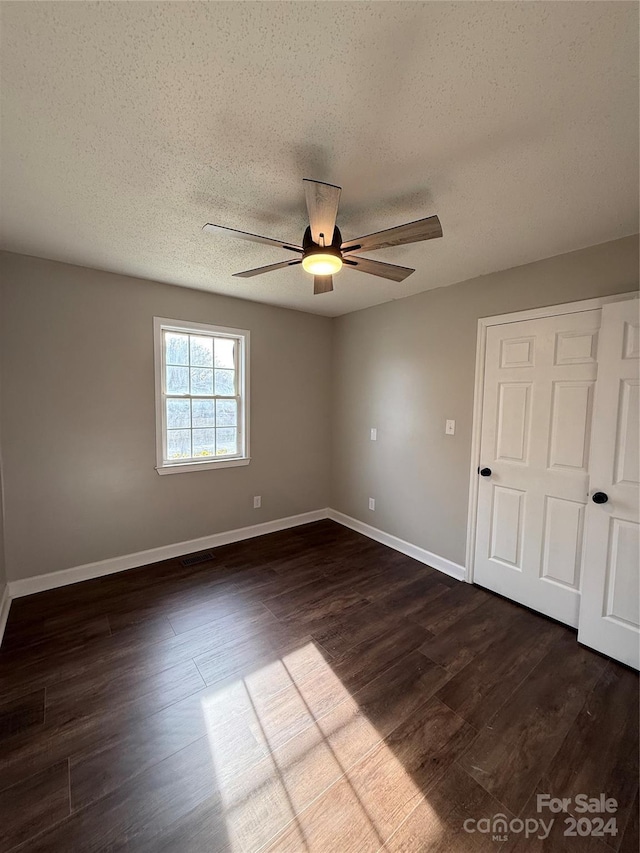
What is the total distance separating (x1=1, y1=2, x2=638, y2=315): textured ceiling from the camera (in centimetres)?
93

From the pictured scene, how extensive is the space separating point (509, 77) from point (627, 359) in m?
1.65

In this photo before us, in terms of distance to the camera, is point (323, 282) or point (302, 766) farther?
point (323, 282)

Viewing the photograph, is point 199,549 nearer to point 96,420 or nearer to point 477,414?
point 96,420

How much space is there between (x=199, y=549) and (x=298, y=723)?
2082 mm

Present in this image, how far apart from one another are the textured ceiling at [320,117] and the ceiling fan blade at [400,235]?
0.81ft

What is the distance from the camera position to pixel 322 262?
5.55ft

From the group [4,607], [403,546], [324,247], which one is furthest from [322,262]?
[4,607]

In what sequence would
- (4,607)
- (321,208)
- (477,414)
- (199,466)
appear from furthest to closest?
(199,466) → (477,414) → (4,607) → (321,208)

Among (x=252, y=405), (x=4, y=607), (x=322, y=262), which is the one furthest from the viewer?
(x=252, y=405)

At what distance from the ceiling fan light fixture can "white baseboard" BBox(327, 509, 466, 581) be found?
2.60 metres

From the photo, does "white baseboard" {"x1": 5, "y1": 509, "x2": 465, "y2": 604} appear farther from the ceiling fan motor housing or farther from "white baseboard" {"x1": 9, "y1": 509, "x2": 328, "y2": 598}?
Result: the ceiling fan motor housing

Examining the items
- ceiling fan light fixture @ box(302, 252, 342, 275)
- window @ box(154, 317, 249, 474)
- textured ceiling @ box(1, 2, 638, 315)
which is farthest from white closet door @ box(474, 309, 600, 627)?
window @ box(154, 317, 249, 474)

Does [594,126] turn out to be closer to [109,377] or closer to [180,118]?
[180,118]

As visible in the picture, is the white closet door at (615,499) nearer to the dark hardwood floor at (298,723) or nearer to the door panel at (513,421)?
the dark hardwood floor at (298,723)
